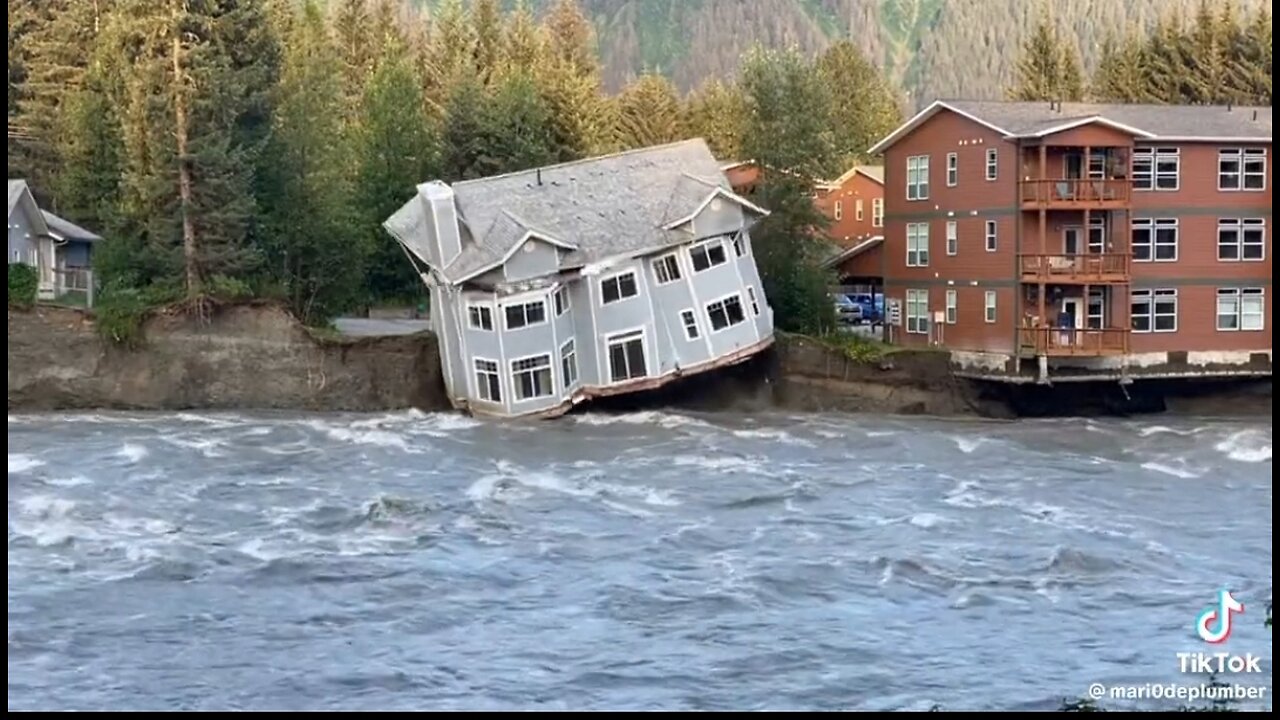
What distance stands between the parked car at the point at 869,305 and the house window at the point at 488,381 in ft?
60.6

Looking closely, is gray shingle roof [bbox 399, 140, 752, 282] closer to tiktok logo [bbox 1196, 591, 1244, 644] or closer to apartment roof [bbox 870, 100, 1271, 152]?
apartment roof [bbox 870, 100, 1271, 152]

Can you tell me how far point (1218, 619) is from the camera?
32375 millimetres

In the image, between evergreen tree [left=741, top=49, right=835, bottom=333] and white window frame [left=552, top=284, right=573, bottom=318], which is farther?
evergreen tree [left=741, top=49, right=835, bottom=333]

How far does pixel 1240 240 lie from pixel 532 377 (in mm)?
23058

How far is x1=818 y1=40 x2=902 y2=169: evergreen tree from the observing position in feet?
363

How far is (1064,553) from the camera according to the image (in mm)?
37438

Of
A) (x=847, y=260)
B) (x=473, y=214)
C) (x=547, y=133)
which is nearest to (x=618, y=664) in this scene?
(x=473, y=214)

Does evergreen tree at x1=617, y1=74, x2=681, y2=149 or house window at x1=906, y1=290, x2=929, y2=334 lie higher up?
evergreen tree at x1=617, y1=74, x2=681, y2=149

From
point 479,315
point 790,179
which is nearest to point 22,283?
point 479,315

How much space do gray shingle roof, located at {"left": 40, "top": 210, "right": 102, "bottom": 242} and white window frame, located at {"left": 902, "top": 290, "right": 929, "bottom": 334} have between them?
96.1ft

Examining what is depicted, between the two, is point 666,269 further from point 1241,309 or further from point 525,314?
point 1241,309

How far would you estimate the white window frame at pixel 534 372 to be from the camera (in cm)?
5684

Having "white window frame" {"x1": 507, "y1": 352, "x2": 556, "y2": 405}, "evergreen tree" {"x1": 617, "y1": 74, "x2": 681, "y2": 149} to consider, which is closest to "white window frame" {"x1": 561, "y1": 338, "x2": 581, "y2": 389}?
"white window frame" {"x1": 507, "y1": 352, "x2": 556, "y2": 405}

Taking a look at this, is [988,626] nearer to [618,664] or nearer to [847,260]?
[618,664]
